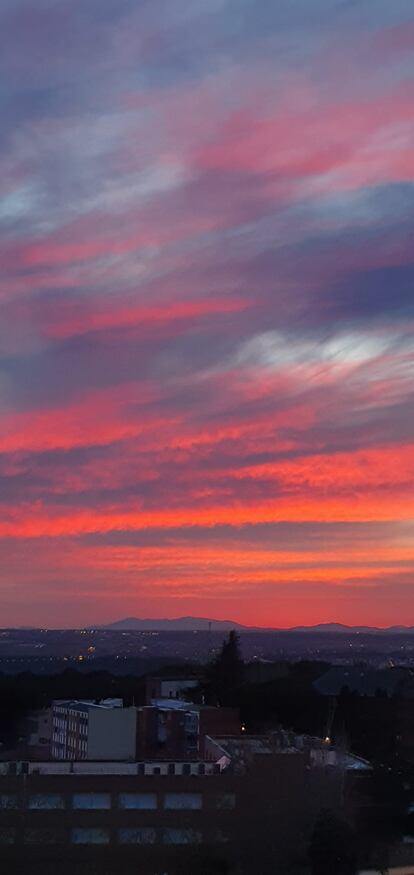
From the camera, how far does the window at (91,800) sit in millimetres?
41656

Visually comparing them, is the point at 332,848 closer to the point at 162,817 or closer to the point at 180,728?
the point at 162,817

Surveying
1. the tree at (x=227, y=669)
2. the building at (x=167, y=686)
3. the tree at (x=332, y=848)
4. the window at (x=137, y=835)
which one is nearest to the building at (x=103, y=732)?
the building at (x=167, y=686)

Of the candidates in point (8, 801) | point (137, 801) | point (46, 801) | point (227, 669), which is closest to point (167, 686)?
point (227, 669)

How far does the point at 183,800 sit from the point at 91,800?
10.3ft

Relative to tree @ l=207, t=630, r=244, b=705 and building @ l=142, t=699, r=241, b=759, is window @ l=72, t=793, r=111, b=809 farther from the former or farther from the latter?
tree @ l=207, t=630, r=244, b=705

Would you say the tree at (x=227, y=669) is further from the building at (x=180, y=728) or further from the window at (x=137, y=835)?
the window at (x=137, y=835)

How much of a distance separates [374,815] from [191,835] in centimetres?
961

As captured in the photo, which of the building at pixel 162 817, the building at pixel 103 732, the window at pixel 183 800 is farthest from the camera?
the building at pixel 103 732

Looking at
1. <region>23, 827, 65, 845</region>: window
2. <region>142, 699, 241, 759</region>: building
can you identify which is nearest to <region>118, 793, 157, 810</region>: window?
<region>23, 827, 65, 845</region>: window

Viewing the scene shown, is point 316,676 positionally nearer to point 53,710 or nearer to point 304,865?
point 53,710

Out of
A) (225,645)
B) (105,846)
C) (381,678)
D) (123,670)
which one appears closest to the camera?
(105,846)

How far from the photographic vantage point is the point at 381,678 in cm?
10256

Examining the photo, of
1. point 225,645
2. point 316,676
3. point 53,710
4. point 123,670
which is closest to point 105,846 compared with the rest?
point 53,710

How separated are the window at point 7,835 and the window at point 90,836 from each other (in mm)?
2036
